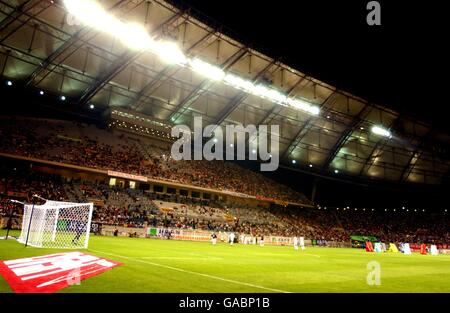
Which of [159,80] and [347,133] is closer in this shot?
[159,80]

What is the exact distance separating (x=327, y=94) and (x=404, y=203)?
97.4 feet

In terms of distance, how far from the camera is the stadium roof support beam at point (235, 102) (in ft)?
119

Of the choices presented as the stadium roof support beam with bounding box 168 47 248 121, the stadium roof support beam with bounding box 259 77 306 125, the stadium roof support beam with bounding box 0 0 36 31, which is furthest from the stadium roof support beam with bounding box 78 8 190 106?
the stadium roof support beam with bounding box 259 77 306 125

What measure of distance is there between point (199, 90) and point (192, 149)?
13275 millimetres

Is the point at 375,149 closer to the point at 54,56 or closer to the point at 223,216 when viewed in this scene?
the point at 223,216

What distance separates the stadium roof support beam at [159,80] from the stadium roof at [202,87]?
11cm

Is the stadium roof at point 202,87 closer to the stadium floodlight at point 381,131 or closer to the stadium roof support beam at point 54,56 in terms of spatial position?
the stadium roof support beam at point 54,56

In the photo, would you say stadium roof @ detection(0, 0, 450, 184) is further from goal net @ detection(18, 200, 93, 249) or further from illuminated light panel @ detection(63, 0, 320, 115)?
goal net @ detection(18, 200, 93, 249)

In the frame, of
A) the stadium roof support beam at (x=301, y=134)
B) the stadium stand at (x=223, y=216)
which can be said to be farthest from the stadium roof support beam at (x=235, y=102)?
the stadium stand at (x=223, y=216)

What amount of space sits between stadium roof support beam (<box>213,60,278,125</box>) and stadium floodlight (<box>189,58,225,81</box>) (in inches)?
202

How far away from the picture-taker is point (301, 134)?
45375 mm

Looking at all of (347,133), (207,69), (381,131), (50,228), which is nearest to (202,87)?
(207,69)
